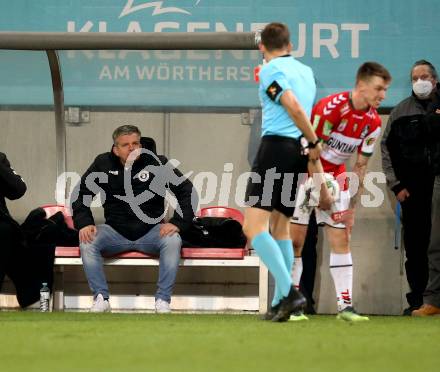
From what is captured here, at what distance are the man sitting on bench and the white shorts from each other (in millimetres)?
1370

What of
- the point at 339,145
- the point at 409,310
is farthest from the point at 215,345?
the point at 409,310

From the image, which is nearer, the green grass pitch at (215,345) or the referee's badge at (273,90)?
the green grass pitch at (215,345)

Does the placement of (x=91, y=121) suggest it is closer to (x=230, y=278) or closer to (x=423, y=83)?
(x=230, y=278)

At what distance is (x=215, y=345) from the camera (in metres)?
5.12

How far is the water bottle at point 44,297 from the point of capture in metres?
8.81

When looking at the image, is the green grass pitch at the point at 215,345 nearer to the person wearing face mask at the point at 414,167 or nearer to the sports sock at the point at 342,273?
the sports sock at the point at 342,273

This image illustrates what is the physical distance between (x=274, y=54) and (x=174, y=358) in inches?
104

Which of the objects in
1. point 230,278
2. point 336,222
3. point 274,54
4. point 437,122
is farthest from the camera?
point 230,278

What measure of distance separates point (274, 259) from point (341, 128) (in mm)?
1175

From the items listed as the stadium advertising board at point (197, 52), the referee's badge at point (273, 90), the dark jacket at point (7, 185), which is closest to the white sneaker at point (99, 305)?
the dark jacket at point (7, 185)

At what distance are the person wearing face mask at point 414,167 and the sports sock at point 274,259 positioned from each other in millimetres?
2626

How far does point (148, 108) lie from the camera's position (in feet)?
31.0

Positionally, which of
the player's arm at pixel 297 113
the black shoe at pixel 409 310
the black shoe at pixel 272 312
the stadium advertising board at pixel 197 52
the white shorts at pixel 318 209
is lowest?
the black shoe at pixel 409 310

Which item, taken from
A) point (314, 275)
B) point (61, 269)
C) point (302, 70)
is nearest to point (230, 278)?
point (314, 275)
